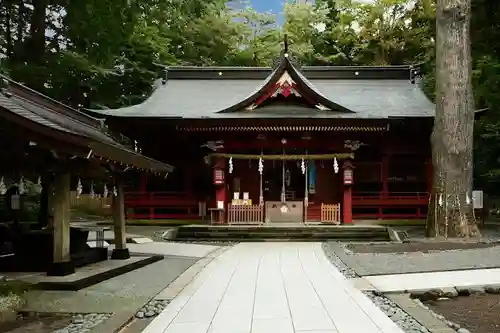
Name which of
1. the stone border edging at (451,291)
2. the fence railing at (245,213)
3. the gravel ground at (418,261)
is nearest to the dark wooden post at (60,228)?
the gravel ground at (418,261)

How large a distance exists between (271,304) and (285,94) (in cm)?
1448

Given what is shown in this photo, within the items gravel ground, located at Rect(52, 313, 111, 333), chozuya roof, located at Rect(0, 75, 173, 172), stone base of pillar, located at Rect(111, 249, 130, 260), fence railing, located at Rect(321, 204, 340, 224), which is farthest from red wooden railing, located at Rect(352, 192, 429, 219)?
gravel ground, located at Rect(52, 313, 111, 333)

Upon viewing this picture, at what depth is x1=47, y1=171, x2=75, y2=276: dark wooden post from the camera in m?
7.92

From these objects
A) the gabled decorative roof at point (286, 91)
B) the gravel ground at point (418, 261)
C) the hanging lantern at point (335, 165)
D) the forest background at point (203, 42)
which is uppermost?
the forest background at point (203, 42)

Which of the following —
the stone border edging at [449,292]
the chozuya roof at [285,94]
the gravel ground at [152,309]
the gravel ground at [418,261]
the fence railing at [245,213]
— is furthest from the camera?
the chozuya roof at [285,94]

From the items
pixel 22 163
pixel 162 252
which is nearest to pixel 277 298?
pixel 22 163

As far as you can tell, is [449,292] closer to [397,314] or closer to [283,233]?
[397,314]

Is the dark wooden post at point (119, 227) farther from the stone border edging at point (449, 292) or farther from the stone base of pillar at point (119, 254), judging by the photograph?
the stone border edging at point (449, 292)

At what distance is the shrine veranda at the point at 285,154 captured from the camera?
18.9 meters

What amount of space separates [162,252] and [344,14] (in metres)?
26.0

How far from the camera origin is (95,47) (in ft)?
67.9

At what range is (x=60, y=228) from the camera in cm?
791

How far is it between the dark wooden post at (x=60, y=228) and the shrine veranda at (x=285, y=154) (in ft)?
35.3

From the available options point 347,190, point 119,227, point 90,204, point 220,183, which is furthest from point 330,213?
point 90,204
